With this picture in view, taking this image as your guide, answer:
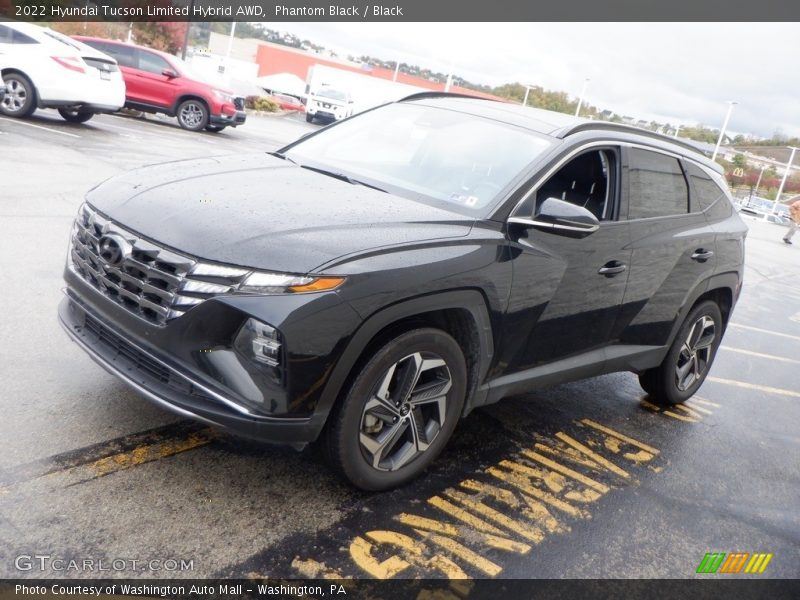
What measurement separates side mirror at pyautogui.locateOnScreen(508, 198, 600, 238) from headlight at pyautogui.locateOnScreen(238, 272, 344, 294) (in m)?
1.19

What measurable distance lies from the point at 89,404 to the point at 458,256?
1996 mm

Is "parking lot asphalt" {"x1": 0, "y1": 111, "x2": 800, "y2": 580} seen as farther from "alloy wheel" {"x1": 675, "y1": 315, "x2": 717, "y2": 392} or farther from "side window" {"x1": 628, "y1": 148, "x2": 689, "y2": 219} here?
"side window" {"x1": 628, "y1": 148, "x2": 689, "y2": 219}

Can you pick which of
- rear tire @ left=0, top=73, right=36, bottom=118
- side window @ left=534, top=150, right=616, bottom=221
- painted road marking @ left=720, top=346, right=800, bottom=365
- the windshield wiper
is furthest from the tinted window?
side window @ left=534, top=150, right=616, bottom=221

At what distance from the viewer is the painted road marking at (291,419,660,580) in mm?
3057

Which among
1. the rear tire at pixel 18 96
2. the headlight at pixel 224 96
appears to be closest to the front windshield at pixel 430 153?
the rear tire at pixel 18 96

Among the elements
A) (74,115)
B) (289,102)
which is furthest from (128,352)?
Answer: (289,102)

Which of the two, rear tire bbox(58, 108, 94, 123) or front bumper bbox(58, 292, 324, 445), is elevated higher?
front bumper bbox(58, 292, 324, 445)

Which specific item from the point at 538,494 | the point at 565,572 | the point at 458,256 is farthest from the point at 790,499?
the point at 458,256

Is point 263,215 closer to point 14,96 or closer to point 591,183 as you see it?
point 591,183

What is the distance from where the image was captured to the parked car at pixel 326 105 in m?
35.7

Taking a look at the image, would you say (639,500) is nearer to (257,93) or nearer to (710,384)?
(710,384)

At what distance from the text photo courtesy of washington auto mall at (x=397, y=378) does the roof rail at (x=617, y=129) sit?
0.06ft

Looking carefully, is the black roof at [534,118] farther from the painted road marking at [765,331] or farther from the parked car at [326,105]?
the parked car at [326,105]

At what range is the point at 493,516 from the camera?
3582 millimetres
